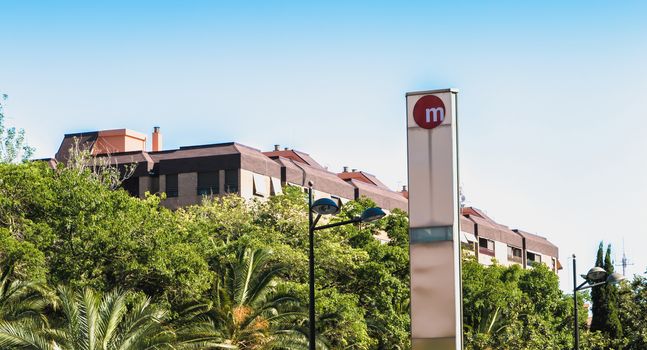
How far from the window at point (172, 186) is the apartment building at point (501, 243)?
112 ft

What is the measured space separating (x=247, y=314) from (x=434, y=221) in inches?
800

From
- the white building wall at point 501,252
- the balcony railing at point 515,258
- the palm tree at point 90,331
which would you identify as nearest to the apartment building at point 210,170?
the white building wall at point 501,252

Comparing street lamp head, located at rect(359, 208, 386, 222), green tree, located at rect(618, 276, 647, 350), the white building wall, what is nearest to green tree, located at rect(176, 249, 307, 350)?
street lamp head, located at rect(359, 208, 386, 222)

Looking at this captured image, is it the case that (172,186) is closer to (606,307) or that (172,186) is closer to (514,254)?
(606,307)

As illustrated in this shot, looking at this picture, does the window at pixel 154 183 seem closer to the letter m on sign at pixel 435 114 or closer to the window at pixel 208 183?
the window at pixel 208 183

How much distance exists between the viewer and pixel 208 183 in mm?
82125

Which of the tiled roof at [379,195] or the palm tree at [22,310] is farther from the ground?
the tiled roof at [379,195]

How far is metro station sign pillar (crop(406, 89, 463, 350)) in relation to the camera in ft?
70.5

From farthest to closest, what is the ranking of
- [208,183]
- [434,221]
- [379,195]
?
[379,195] → [208,183] → [434,221]

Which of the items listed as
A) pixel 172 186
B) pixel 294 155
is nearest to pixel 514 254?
pixel 294 155

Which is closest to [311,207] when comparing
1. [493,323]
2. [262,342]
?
[262,342]

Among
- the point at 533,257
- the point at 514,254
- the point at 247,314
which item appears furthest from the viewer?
the point at 533,257

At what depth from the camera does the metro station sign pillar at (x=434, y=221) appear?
21.5m

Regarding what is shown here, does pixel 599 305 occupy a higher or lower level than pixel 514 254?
lower
